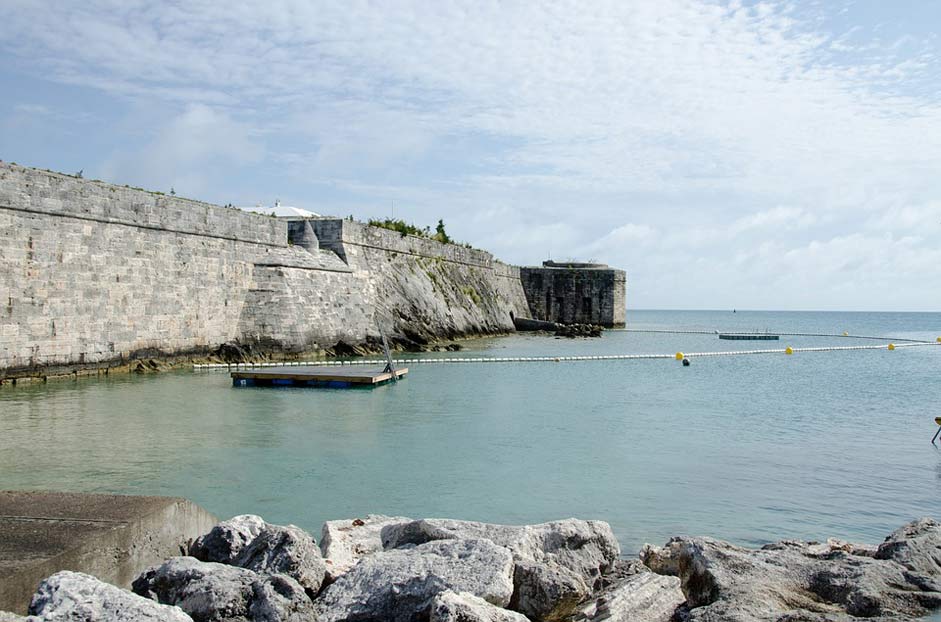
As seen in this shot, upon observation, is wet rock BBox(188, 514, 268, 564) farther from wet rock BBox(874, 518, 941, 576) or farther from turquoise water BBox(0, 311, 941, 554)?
wet rock BBox(874, 518, 941, 576)

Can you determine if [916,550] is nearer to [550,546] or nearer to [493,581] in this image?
[550,546]

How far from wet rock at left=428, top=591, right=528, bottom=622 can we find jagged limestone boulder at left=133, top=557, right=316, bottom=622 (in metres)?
0.68

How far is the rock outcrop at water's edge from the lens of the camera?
3764 mm

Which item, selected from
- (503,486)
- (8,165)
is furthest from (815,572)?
(8,165)

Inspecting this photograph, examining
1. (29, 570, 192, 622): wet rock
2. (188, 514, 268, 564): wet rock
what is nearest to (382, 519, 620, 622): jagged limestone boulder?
(188, 514, 268, 564): wet rock

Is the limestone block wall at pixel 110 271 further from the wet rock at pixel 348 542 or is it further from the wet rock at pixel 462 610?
the wet rock at pixel 462 610

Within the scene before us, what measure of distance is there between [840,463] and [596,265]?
42916 mm

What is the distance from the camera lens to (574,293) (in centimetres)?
5144

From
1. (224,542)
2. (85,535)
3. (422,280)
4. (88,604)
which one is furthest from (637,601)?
(422,280)

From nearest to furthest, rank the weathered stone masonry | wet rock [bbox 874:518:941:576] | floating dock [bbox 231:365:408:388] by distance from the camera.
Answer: wet rock [bbox 874:518:941:576] → the weathered stone masonry → floating dock [bbox 231:365:408:388]

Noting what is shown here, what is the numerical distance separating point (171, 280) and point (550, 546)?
1657 cm

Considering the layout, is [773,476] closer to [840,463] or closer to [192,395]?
[840,463]

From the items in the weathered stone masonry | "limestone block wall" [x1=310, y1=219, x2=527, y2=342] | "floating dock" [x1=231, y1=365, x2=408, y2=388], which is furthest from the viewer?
"limestone block wall" [x1=310, y1=219, x2=527, y2=342]

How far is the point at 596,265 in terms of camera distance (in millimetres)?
52938
